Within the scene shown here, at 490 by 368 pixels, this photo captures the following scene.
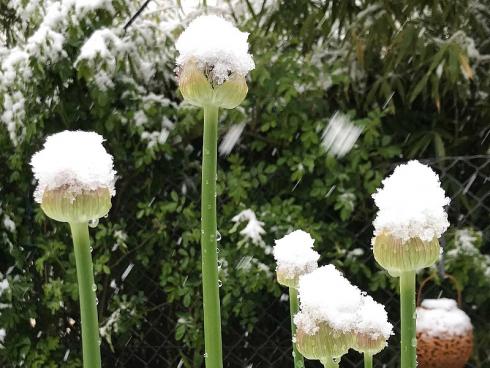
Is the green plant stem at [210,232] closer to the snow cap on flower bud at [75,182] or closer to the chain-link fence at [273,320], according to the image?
the snow cap on flower bud at [75,182]

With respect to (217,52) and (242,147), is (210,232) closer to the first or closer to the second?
(217,52)

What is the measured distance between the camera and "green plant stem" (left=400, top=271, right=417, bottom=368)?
35 cm

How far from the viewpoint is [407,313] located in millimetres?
354

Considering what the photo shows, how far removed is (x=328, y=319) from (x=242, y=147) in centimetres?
181

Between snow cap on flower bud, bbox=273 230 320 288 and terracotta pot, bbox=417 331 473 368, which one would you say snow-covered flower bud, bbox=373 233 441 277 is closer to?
snow cap on flower bud, bbox=273 230 320 288

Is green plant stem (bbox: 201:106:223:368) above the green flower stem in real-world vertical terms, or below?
above

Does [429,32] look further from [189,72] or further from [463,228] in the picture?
[189,72]

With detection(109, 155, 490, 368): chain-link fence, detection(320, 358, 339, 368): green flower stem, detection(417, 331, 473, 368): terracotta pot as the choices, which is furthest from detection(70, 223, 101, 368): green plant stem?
detection(109, 155, 490, 368): chain-link fence

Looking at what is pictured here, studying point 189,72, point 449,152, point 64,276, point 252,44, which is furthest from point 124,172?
point 189,72

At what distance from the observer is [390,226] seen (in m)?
0.35

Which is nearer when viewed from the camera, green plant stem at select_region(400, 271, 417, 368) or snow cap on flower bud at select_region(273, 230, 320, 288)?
green plant stem at select_region(400, 271, 417, 368)

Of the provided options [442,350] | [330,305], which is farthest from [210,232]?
[442,350]

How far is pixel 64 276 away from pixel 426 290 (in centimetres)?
111

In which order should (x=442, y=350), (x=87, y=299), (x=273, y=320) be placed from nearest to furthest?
(x=87, y=299) → (x=442, y=350) → (x=273, y=320)
